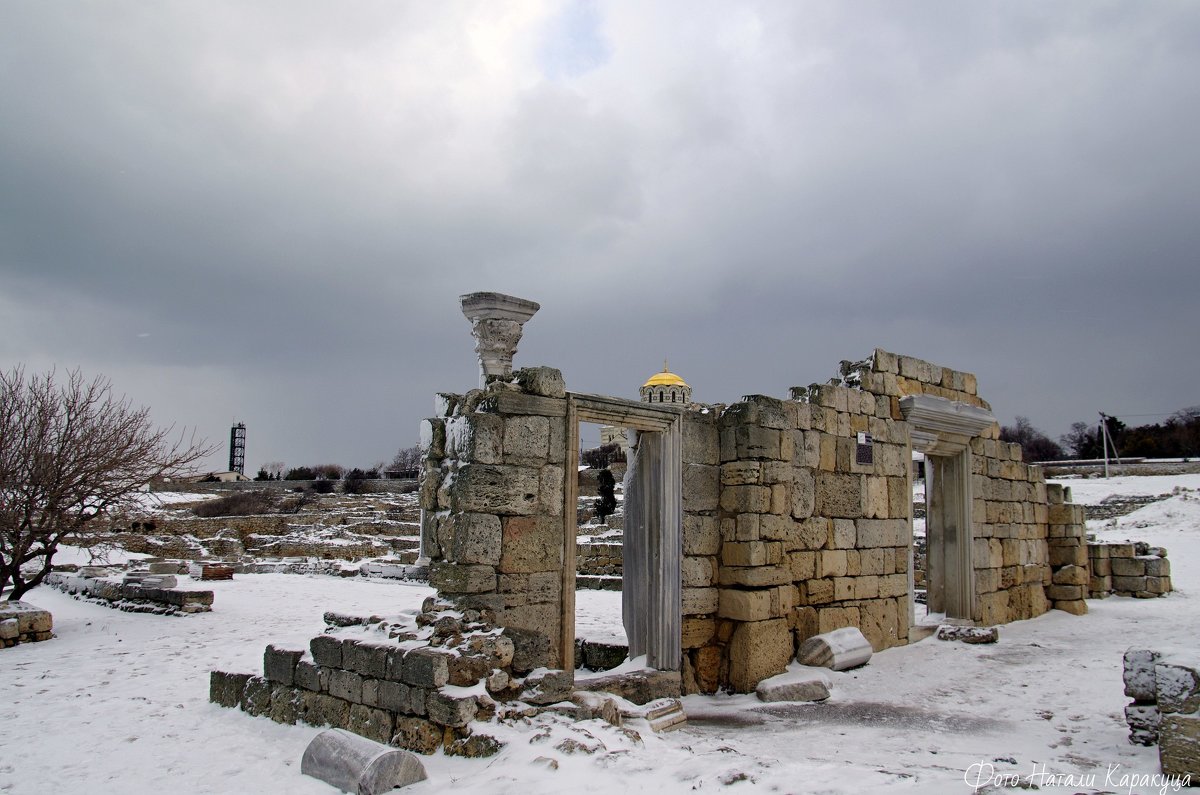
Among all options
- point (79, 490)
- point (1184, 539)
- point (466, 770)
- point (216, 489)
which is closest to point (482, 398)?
point (466, 770)

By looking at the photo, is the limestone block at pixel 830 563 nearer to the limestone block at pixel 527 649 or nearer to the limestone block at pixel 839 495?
the limestone block at pixel 839 495

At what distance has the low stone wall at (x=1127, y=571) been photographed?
1429 cm

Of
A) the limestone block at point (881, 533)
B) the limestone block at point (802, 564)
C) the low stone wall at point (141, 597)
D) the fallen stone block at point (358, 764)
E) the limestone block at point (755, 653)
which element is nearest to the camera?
the fallen stone block at point (358, 764)

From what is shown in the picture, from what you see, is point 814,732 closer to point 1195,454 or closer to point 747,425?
point 747,425

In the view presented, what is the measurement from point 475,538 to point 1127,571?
1309cm

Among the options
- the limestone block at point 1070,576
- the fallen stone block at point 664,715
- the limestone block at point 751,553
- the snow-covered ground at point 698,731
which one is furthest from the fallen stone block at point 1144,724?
the limestone block at point 1070,576

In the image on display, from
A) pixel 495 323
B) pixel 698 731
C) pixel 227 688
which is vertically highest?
pixel 495 323

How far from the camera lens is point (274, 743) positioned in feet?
20.5

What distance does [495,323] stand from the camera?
11.2 meters

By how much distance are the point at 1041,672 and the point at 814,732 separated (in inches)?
137

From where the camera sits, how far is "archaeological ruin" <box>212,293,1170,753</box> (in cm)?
611

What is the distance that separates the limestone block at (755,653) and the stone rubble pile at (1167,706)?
3073 millimetres

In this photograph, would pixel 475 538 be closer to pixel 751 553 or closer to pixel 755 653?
pixel 751 553

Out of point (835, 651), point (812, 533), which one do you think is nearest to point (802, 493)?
point (812, 533)
